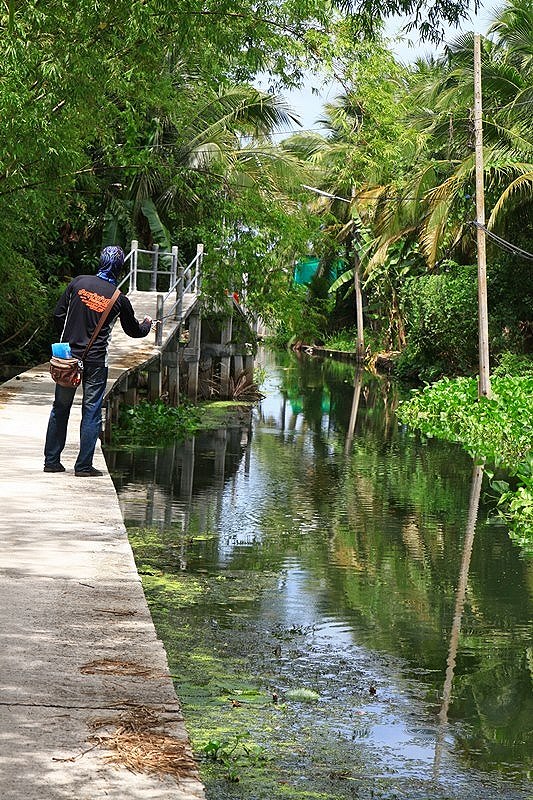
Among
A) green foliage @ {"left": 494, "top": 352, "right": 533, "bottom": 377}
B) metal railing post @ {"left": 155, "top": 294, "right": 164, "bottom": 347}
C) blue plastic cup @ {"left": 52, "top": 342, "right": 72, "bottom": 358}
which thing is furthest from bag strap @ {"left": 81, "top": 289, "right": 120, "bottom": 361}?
green foliage @ {"left": 494, "top": 352, "right": 533, "bottom": 377}

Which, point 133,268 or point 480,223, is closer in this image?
point 480,223

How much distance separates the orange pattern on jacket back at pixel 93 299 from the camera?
30.5ft

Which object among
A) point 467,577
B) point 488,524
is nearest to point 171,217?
point 488,524

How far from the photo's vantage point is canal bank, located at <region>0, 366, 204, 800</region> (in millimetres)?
3850

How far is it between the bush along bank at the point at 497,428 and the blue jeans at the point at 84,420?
4.20m

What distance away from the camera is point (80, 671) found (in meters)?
4.81

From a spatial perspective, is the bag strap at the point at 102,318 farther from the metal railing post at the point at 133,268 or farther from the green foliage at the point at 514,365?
the green foliage at the point at 514,365

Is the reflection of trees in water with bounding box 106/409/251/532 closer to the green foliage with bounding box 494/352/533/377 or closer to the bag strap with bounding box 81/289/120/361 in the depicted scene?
the bag strap with bounding box 81/289/120/361

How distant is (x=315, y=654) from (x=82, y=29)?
7.97 m

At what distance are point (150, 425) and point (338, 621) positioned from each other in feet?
35.5

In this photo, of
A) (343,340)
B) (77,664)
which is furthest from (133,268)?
(343,340)

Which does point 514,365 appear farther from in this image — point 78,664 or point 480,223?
point 78,664

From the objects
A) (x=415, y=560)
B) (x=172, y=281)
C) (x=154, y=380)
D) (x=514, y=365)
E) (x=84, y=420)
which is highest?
(x=172, y=281)

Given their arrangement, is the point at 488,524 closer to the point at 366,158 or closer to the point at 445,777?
the point at 445,777
